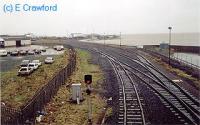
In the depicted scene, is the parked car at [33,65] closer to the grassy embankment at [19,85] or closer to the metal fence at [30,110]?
the grassy embankment at [19,85]

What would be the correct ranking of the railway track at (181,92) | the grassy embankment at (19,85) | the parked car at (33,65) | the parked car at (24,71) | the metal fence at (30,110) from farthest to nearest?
the parked car at (33,65), the parked car at (24,71), the grassy embankment at (19,85), the railway track at (181,92), the metal fence at (30,110)

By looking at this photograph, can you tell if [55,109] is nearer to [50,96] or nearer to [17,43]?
[50,96]

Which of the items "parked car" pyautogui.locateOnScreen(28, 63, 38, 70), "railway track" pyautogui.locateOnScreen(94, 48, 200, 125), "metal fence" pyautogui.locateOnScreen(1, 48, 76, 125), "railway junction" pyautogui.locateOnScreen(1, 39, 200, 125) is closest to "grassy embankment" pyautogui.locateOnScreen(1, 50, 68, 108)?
"parked car" pyautogui.locateOnScreen(28, 63, 38, 70)

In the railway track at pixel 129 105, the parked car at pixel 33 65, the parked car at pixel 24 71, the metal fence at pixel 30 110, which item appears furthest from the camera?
the parked car at pixel 33 65

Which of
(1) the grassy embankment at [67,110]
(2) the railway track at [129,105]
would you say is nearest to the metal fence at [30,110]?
(1) the grassy embankment at [67,110]

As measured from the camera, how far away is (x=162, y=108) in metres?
25.9

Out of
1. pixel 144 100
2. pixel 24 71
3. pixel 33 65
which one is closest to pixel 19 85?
pixel 24 71

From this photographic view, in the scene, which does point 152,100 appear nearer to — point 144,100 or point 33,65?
point 144,100

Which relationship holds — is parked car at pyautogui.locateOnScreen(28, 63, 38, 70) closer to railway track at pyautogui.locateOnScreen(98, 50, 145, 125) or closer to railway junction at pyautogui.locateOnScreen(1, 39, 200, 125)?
railway junction at pyautogui.locateOnScreen(1, 39, 200, 125)

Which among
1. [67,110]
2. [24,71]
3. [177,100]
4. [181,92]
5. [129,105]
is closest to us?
[67,110]

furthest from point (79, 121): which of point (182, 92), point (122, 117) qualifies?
point (182, 92)

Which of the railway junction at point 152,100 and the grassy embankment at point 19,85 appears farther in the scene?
the grassy embankment at point 19,85

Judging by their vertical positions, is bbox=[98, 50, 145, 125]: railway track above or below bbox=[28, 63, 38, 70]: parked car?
below

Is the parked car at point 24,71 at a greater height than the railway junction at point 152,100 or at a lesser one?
greater
